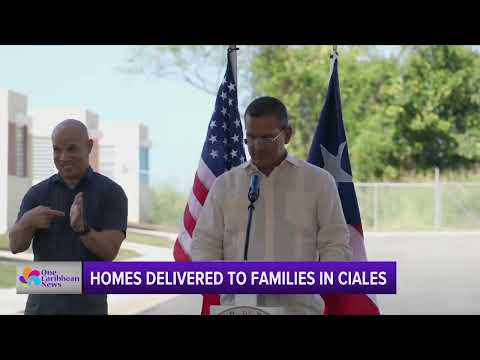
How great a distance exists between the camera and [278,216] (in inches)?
129

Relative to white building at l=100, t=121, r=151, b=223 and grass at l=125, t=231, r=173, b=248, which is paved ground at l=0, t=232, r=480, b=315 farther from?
white building at l=100, t=121, r=151, b=223

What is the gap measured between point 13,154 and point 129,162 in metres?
3.85

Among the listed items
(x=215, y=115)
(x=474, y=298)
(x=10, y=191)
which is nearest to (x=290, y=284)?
(x=215, y=115)

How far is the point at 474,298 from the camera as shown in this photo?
15492 mm

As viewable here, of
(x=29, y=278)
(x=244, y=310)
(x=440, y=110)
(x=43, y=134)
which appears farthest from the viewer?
(x=440, y=110)

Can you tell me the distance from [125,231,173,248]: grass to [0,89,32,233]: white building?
267cm

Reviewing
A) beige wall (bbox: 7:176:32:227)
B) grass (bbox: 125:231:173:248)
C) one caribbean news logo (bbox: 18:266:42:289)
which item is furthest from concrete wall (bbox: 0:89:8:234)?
one caribbean news logo (bbox: 18:266:42:289)

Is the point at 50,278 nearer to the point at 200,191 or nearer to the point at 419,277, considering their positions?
the point at 200,191

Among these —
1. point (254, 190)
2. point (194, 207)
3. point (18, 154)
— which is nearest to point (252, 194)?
point (254, 190)

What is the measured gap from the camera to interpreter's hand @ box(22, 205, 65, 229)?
3.33m

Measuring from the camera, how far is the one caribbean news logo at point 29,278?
3.57m
